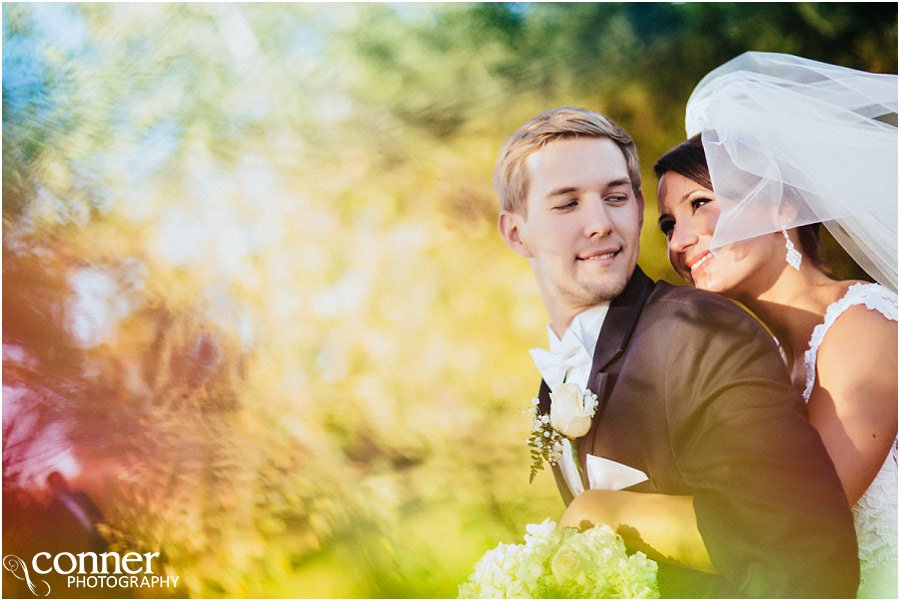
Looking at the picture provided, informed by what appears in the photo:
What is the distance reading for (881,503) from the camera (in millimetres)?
2742

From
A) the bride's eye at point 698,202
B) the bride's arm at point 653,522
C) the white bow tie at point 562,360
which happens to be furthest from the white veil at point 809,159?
the bride's arm at point 653,522

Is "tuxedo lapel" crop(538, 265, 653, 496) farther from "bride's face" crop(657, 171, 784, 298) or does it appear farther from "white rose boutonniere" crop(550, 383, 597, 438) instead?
"bride's face" crop(657, 171, 784, 298)

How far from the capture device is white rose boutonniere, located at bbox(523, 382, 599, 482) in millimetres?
2777

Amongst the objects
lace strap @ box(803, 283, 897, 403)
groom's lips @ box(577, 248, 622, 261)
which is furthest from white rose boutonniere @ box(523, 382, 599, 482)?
lace strap @ box(803, 283, 897, 403)

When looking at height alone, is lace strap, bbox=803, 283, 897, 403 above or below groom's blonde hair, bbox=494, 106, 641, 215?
below

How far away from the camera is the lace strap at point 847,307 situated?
276 centimetres

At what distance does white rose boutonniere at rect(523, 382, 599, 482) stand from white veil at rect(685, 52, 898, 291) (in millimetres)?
762

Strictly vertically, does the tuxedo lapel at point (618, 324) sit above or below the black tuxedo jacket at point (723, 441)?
above

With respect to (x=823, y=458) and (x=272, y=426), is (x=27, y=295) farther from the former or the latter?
(x=823, y=458)

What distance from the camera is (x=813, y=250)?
2926 millimetres

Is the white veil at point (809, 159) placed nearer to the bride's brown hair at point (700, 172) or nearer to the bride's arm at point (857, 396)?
the bride's brown hair at point (700, 172)

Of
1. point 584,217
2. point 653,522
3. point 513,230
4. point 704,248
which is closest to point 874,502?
point 653,522

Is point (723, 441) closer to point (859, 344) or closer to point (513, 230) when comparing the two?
point (859, 344)

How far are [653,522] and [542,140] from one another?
4.88ft
